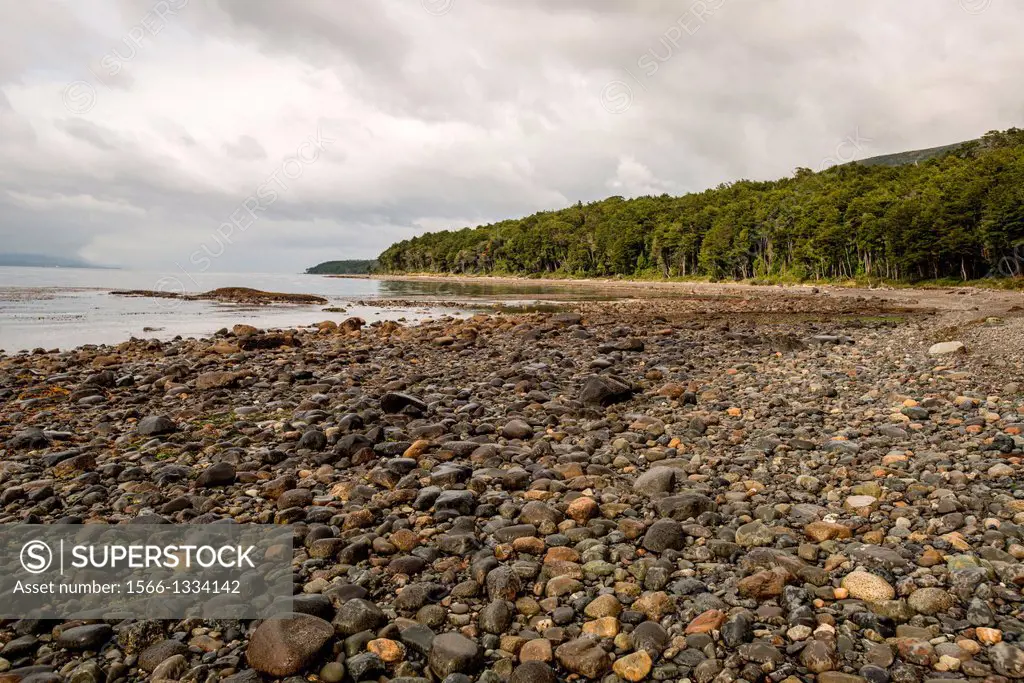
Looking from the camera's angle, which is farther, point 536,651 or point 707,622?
point 707,622

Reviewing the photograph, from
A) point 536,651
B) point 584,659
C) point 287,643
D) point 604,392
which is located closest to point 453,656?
point 536,651

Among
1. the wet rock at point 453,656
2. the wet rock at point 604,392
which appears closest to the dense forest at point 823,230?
the wet rock at point 604,392

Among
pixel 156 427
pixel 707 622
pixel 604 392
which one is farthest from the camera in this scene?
pixel 604 392

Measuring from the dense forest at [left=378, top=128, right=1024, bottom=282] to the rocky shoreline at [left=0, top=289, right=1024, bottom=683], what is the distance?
7129cm

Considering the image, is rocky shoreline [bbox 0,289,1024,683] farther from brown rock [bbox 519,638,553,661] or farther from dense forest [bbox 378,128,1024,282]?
dense forest [bbox 378,128,1024,282]

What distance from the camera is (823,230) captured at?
80.5 m

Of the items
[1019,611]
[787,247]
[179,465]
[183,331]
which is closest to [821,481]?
[1019,611]

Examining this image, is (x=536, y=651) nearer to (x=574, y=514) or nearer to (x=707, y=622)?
(x=707, y=622)

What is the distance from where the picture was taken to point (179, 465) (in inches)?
282

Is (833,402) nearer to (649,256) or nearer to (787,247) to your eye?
(787,247)

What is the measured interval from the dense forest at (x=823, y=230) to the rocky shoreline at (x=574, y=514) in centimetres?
Answer: 7129

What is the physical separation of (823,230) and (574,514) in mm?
90439

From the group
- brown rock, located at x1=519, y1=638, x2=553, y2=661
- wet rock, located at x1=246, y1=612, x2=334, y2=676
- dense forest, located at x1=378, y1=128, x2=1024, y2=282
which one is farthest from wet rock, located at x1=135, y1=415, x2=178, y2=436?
dense forest, located at x1=378, y1=128, x2=1024, y2=282

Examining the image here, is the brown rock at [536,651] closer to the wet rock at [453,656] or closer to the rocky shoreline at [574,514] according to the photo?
the rocky shoreline at [574,514]
